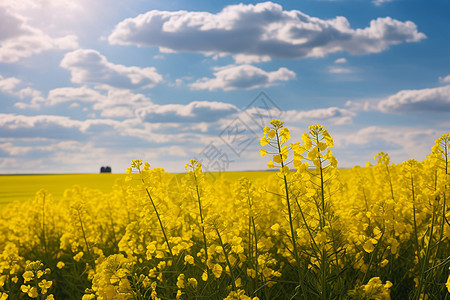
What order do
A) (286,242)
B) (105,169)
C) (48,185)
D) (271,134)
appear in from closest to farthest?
1. (271,134)
2. (286,242)
3. (48,185)
4. (105,169)

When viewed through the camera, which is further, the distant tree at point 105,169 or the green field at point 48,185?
the distant tree at point 105,169

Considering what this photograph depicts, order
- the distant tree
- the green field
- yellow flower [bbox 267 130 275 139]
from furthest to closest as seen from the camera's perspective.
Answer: the distant tree, the green field, yellow flower [bbox 267 130 275 139]

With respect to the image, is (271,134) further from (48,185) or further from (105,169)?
(105,169)

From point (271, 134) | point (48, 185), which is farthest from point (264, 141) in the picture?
point (48, 185)

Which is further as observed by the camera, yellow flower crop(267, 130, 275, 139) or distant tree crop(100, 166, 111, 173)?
distant tree crop(100, 166, 111, 173)

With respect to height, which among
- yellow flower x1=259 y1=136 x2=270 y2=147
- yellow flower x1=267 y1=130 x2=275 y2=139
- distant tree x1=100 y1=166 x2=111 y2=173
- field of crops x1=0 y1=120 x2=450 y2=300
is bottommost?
field of crops x1=0 y1=120 x2=450 y2=300

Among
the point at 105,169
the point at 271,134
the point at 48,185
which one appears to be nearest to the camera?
the point at 271,134

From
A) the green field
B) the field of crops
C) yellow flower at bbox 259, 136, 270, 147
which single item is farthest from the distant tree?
yellow flower at bbox 259, 136, 270, 147

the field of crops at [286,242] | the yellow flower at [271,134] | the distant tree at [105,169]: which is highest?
the distant tree at [105,169]

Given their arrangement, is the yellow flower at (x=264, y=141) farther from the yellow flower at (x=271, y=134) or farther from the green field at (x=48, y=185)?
the green field at (x=48, y=185)

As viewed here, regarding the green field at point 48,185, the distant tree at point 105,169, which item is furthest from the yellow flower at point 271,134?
the distant tree at point 105,169

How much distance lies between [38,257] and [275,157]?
6.72m

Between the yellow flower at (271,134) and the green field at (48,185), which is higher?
the yellow flower at (271,134)

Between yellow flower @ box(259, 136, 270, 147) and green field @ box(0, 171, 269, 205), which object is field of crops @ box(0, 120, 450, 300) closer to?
yellow flower @ box(259, 136, 270, 147)
